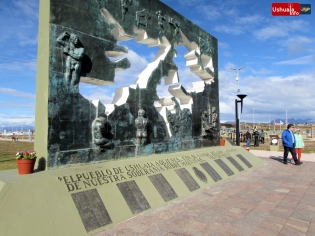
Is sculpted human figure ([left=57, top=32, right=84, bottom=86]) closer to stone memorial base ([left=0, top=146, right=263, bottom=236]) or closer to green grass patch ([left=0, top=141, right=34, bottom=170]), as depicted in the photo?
stone memorial base ([left=0, top=146, right=263, bottom=236])

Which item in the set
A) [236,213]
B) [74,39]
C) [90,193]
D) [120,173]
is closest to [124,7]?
[74,39]

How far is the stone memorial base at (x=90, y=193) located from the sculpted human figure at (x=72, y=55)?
1.71 meters

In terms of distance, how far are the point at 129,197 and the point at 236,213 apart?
188 centimetres

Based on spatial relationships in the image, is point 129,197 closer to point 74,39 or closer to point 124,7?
point 74,39

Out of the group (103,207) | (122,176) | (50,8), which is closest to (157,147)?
(122,176)

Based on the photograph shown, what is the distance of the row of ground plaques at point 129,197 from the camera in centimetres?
373

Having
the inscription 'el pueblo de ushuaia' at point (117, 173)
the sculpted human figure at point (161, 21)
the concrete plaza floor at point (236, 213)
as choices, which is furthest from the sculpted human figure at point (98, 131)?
the sculpted human figure at point (161, 21)

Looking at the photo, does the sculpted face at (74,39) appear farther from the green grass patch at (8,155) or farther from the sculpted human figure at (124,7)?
the green grass patch at (8,155)

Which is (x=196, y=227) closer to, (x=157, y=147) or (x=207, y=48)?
(x=157, y=147)

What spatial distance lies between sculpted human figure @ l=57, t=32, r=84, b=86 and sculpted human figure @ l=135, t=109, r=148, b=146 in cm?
183

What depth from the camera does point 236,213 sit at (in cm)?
436

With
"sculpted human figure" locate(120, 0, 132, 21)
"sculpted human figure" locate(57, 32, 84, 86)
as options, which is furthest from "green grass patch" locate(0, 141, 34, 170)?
"sculpted human figure" locate(120, 0, 132, 21)

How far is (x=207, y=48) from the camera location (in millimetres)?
9703

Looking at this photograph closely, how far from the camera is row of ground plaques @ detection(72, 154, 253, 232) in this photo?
373cm
